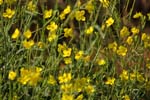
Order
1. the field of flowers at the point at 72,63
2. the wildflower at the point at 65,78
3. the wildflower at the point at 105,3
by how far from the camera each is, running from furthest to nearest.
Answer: the wildflower at the point at 105,3 → the field of flowers at the point at 72,63 → the wildflower at the point at 65,78

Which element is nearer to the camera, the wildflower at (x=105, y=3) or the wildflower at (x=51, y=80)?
the wildflower at (x=51, y=80)

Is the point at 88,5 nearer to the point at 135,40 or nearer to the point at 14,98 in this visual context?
the point at 135,40

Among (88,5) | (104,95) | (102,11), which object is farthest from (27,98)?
(102,11)

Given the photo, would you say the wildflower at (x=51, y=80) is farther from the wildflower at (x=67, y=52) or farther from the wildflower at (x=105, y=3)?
the wildflower at (x=105, y=3)

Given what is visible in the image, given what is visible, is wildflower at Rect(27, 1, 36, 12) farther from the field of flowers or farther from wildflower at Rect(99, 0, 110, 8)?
wildflower at Rect(99, 0, 110, 8)

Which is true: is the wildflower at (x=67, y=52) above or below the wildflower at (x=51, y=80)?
above

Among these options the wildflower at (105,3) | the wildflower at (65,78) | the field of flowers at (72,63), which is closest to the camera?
the wildflower at (65,78)

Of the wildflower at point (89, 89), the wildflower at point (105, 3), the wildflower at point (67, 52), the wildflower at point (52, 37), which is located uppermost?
the wildflower at point (105, 3)

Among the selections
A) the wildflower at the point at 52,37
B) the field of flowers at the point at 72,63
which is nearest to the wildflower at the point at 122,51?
the field of flowers at the point at 72,63

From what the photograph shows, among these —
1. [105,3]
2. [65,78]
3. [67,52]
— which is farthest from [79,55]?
[105,3]

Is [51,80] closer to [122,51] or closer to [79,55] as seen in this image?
[79,55]

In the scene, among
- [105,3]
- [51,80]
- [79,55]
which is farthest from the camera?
[105,3]
